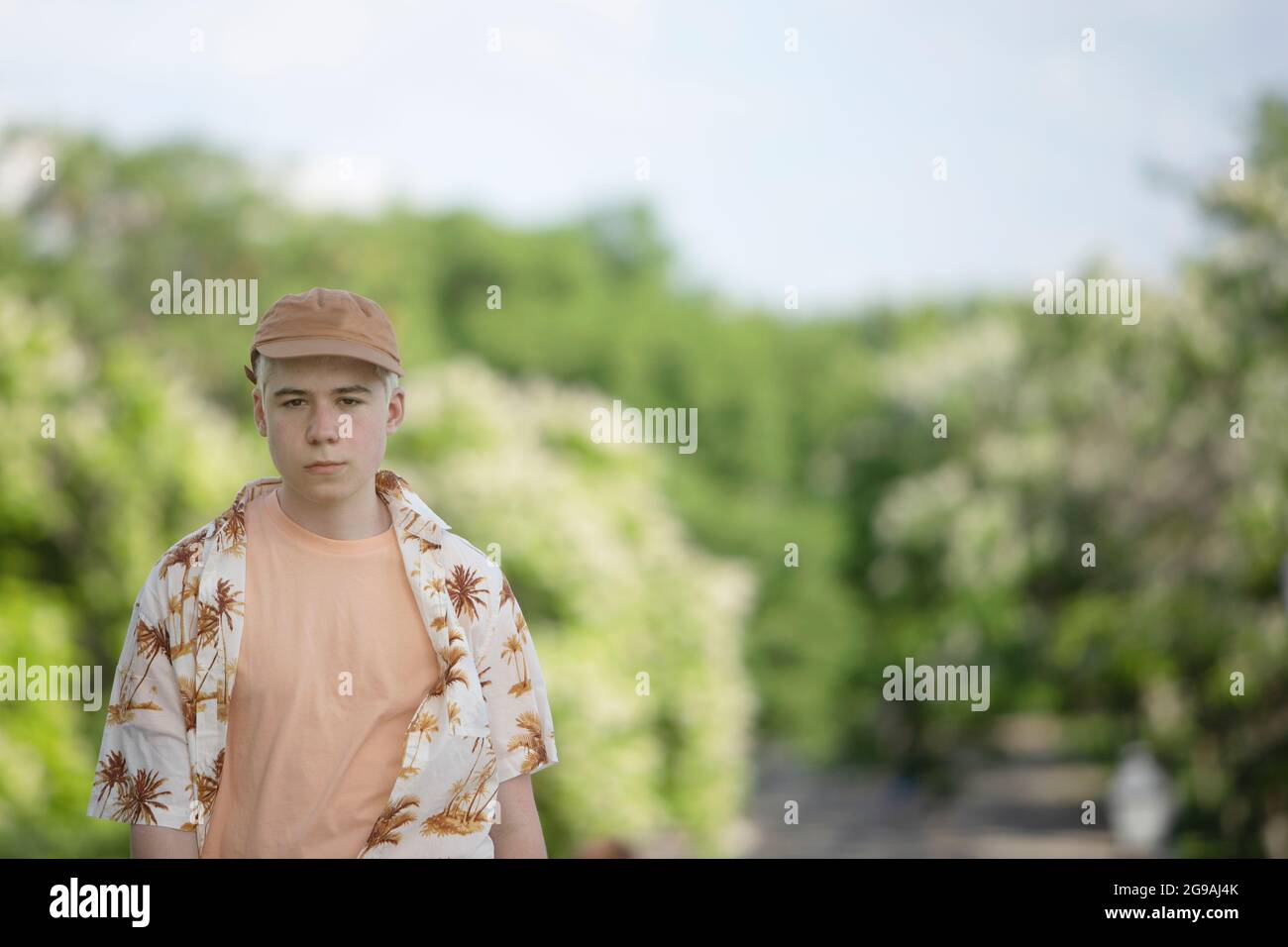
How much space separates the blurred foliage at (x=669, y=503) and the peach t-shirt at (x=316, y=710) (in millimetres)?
9753

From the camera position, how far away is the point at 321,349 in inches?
77.9

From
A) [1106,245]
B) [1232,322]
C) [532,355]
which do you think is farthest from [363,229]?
[1232,322]

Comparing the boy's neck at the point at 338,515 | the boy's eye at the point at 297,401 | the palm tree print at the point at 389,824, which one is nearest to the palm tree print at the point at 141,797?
the palm tree print at the point at 389,824

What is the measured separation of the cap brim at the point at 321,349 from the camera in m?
1.98

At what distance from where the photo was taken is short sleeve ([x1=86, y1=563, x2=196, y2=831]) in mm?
1905

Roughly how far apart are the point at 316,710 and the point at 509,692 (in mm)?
241

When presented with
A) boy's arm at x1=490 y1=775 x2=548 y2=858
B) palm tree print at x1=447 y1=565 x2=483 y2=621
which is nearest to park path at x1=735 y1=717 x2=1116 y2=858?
boy's arm at x1=490 y1=775 x2=548 y2=858

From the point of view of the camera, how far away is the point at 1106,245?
1673 cm

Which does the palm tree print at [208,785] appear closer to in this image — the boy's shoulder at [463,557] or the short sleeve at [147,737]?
the short sleeve at [147,737]

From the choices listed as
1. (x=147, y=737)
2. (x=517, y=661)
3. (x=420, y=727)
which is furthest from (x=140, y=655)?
(x=517, y=661)

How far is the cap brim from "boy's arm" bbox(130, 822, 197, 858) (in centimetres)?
56

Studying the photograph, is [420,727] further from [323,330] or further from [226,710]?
[323,330]
